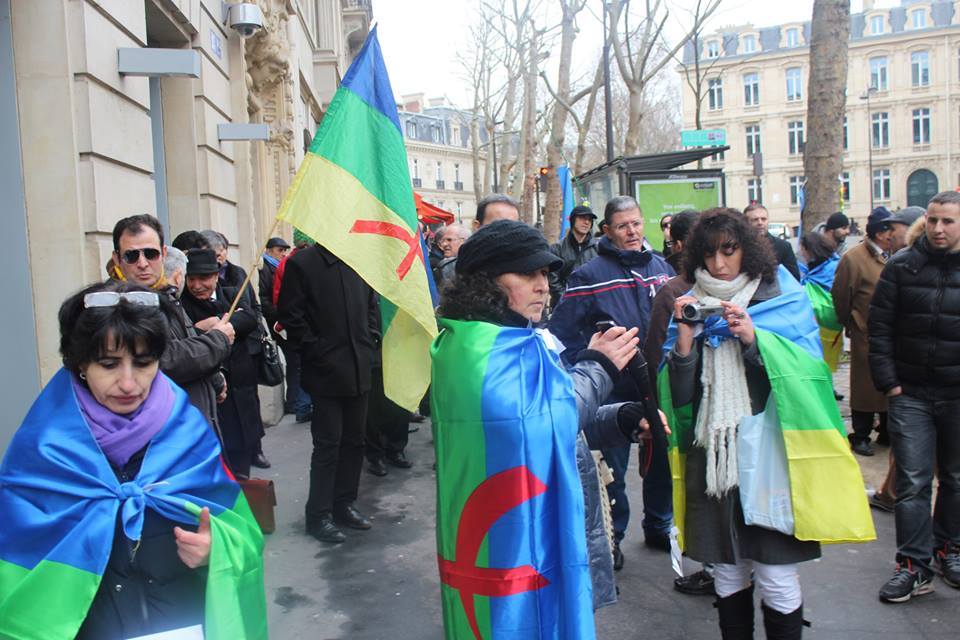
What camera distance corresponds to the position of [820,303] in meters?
7.62

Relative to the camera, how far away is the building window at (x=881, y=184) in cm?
6881

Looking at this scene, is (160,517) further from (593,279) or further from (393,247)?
(593,279)

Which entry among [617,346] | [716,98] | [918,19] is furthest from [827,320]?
[918,19]

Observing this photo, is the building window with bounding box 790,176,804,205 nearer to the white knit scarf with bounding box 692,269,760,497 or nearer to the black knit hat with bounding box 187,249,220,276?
the black knit hat with bounding box 187,249,220,276

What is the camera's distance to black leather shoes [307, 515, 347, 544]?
5.51 meters

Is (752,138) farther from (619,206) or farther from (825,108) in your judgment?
(619,206)

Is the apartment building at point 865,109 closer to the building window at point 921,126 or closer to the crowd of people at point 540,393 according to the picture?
the building window at point 921,126

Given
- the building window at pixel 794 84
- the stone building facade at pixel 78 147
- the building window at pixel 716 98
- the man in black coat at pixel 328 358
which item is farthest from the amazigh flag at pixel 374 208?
the building window at pixel 716 98

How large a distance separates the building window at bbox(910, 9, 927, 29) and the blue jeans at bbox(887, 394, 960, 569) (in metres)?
81.0

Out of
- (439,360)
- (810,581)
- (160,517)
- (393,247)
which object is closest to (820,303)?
(810,581)

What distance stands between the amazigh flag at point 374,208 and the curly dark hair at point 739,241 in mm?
1558

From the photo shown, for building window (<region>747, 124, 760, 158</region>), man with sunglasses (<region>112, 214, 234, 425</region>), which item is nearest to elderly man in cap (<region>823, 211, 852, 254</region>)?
man with sunglasses (<region>112, 214, 234, 425</region>)

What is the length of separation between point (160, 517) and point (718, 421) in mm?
2120

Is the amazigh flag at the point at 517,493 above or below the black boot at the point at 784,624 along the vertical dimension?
above
